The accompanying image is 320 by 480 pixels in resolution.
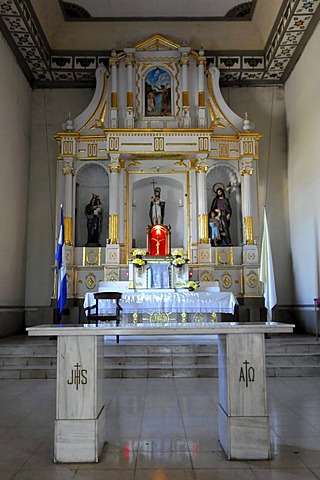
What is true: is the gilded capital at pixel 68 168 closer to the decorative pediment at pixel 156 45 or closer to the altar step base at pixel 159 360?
the decorative pediment at pixel 156 45

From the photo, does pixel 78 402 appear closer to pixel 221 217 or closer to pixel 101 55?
pixel 221 217

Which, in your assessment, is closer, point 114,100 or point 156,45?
point 114,100

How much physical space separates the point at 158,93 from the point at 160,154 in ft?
4.95

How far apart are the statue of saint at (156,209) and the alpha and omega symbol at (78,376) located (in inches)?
295

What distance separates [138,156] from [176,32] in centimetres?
317

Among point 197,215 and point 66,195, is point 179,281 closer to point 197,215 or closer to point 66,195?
point 197,215

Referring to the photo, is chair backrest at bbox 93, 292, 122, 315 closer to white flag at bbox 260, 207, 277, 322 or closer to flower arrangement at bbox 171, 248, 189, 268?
flower arrangement at bbox 171, 248, 189, 268

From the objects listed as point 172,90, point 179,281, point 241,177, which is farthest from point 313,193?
point 172,90

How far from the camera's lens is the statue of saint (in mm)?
10883

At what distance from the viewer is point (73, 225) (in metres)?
10.8

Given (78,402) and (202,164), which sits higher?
(202,164)

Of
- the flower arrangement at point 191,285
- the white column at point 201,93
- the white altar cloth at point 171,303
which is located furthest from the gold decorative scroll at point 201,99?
the white altar cloth at point 171,303

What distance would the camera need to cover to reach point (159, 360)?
291 inches

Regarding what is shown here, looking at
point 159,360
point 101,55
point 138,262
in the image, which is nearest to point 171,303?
point 138,262
